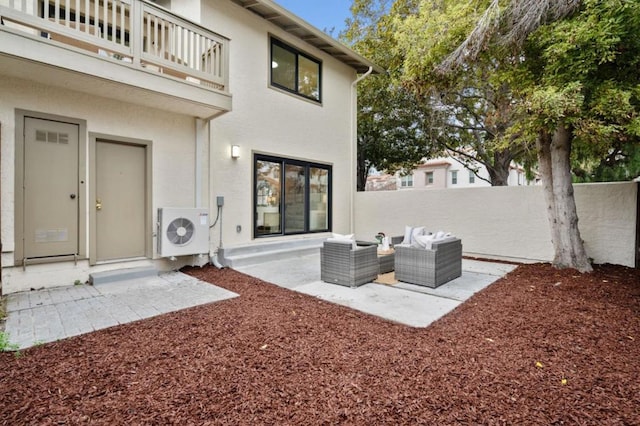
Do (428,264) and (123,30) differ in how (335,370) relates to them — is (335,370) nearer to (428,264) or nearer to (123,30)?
(428,264)

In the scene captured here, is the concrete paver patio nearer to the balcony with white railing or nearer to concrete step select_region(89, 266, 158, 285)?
concrete step select_region(89, 266, 158, 285)

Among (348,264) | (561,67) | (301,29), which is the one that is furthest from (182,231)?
(561,67)

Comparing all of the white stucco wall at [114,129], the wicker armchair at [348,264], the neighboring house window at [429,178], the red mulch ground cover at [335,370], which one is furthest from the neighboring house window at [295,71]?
the neighboring house window at [429,178]

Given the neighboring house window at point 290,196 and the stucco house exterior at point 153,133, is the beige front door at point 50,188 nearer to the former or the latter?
the stucco house exterior at point 153,133

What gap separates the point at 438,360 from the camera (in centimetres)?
280

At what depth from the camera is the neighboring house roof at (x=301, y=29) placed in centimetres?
716

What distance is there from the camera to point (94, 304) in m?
4.21

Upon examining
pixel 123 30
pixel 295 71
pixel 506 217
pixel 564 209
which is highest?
pixel 295 71

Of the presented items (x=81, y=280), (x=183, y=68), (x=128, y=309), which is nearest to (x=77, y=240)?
(x=81, y=280)

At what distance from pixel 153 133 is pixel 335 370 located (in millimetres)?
5369

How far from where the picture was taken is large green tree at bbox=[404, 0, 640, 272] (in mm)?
4363

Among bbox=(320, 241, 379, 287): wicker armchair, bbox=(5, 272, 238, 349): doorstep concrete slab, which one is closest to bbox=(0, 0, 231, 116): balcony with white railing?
bbox=(5, 272, 238, 349): doorstep concrete slab

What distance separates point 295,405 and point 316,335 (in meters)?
1.13

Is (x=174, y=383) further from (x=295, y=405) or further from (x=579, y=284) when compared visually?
(x=579, y=284)
